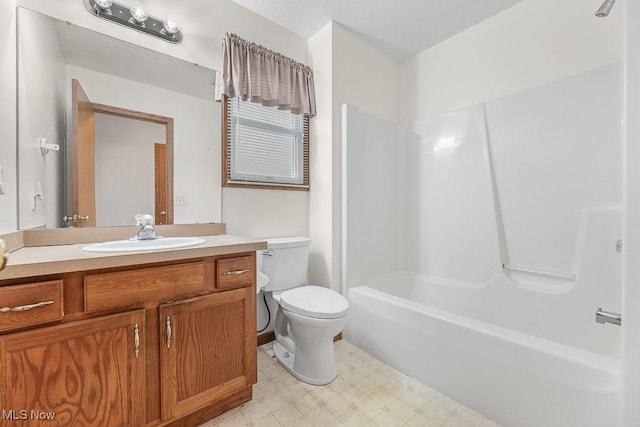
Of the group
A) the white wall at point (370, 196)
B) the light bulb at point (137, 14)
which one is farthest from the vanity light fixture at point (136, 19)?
the white wall at point (370, 196)

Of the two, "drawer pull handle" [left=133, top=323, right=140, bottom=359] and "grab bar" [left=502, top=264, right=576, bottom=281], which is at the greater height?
"grab bar" [left=502, top=264, right=576, bottom=281]

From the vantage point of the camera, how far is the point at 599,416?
1.02 meters

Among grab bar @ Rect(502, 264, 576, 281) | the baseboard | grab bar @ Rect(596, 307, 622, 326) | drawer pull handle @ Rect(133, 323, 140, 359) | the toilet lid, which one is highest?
grab bar @ Rect(596, 307, 622, 326)

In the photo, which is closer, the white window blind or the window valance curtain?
the window valance curtain

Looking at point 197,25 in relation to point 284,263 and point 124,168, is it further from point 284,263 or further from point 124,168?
point 284,263

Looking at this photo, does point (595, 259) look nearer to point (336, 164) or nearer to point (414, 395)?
point (414, 395)

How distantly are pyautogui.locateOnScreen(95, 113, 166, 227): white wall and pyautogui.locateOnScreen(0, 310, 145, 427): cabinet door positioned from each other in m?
0.69

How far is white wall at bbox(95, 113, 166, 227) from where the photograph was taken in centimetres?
143

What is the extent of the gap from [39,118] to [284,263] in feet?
4.84

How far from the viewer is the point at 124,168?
1.49 m

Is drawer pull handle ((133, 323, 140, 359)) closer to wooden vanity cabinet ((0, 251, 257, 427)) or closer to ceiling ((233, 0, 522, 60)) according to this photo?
wooden vanity cabinet ((0, 251, 257, 427))

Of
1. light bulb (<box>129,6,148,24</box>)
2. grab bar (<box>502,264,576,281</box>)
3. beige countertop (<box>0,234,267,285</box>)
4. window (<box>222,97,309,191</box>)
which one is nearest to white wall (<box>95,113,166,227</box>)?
beige countertop (<box>0,234,267,285</box>)

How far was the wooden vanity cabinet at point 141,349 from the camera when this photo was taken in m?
0.87

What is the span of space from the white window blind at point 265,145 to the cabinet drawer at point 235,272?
76 cm
